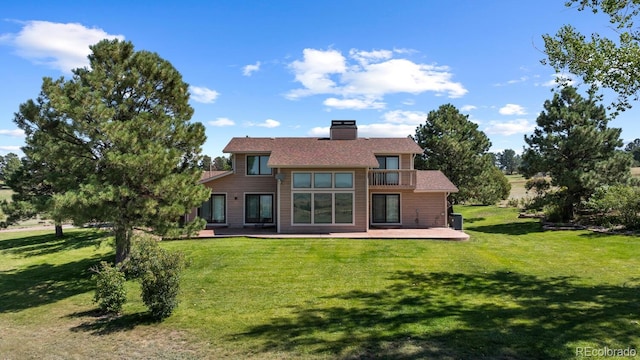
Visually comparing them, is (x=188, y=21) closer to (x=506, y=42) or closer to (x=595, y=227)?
(x=506, y=42)

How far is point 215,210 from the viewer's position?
21797 mm

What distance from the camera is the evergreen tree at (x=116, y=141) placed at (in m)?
11.4

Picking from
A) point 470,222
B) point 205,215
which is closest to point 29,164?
point 205,215

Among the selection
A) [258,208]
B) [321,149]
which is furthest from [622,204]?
[258,208]

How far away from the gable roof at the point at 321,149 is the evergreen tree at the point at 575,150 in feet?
27.5

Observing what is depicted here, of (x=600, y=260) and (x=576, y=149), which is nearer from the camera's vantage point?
(x=600, y=260)

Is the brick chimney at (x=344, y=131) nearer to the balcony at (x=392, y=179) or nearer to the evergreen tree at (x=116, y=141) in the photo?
the balcony at (x=392, y=179)

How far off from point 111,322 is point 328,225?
11871 mm

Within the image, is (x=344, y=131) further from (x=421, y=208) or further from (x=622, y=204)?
(x=622, y=204)

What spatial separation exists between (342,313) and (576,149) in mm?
20978

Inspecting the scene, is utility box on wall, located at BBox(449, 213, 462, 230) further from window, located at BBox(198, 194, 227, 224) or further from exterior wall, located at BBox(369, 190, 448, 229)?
window, located at BBox(198, 194, 227, 224)

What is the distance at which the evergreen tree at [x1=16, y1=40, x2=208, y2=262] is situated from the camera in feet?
37.6

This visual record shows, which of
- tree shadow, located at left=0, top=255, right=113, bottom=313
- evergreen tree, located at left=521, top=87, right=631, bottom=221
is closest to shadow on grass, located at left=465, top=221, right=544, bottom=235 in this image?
evergreen tree, located at left=521, top=87, right=631, bottom=221

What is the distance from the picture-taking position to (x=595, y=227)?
2109 cm
